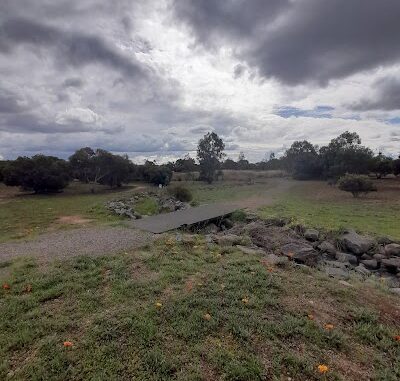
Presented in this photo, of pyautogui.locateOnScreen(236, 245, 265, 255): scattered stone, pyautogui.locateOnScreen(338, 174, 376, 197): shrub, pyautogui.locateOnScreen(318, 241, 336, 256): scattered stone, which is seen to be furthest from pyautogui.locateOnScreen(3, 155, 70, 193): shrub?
pyautogui.locateOnScreen(318, 241, 336, 256): scattered stone

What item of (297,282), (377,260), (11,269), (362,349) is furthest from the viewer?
(377,260)

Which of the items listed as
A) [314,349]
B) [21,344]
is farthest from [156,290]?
[314,349]

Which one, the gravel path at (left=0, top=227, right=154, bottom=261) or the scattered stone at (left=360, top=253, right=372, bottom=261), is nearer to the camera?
the gravel path at (left=0, top=227, right=154, bottom=261)

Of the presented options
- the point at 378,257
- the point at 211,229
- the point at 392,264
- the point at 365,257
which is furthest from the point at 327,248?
the point at 211,229

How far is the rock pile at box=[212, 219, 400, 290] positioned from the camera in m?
8.93

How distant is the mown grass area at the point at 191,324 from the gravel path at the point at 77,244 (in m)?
1.38

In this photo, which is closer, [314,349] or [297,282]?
[314,349]

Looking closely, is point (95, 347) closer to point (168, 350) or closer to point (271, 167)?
point (168, 350)

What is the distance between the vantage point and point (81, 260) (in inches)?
305

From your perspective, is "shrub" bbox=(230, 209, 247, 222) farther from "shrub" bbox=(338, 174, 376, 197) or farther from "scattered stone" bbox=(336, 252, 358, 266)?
"shrub" bbox=(338, 174, 376, 197)

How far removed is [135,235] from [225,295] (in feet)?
18.9

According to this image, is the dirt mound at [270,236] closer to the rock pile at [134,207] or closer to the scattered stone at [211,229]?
the scattered stone at [211,229]

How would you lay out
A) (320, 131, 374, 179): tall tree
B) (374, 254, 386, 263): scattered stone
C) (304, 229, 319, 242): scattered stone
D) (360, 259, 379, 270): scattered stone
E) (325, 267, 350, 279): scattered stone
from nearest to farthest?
1. (325, 267, 350, 279): scattered stone
2. (360, 259, 379, 270): scattered stone
3. (374, 254, 386, 263): scattered stone
4. (304, 229, 319, 242): scattered stone
5. (320, 131, 374, 179): tall tree

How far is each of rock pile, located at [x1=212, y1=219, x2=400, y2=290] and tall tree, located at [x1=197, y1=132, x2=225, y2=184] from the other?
46.6m
